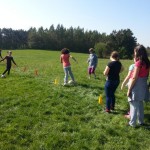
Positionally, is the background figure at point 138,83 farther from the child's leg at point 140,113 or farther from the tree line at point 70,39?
the tree line at point 70,39

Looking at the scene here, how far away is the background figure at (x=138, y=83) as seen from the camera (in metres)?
8.56

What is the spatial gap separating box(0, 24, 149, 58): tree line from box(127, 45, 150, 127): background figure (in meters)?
85.6

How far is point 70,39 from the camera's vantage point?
11594 cm

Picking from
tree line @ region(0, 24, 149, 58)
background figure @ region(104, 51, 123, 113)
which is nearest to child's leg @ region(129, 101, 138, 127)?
background figure @ region(104, 51, 123, 113)

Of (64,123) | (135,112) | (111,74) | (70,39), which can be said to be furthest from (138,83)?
(70,39)

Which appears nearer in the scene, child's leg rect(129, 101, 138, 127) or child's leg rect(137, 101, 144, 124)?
child's leg rect(129, 101, 138, 127)

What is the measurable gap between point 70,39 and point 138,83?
10827cm

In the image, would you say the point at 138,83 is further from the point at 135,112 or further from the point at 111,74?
the point at 111,74

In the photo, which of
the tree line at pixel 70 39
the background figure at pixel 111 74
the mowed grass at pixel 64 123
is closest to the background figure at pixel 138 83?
the mowed grass at pixel 64 123

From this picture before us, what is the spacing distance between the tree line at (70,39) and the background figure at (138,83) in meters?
85.6

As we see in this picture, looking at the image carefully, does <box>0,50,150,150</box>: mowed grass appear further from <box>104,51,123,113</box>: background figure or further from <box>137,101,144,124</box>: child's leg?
<box>104,51,123,113</box>: background figure

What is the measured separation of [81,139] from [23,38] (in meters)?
128

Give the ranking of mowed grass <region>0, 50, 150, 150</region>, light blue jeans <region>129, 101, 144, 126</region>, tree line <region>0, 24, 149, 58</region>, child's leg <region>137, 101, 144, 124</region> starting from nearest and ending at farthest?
mowed grass <region>0, 50, 150, 150</region>, light blue jeans <region>129, 101, 144, 126</region>, child's leg <region>137, 101, 144, 124</region>, tree line <region>0, 24, 149, 58</region>

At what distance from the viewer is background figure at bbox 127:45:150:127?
856 cm
